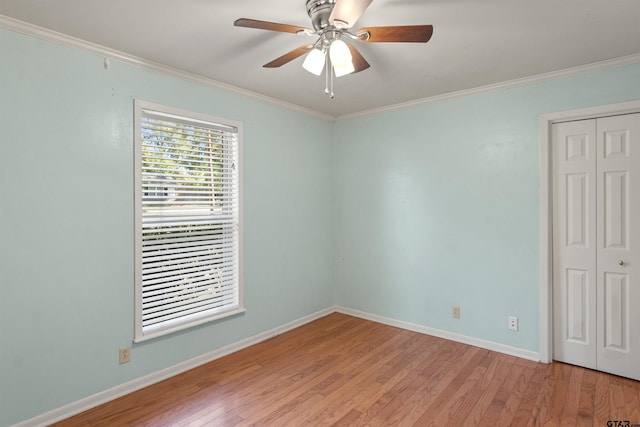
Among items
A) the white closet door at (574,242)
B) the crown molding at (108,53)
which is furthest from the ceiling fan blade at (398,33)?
the white closet door at (574,242)

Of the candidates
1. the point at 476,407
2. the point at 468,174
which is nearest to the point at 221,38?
the point at 468,174

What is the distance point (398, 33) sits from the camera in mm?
1760

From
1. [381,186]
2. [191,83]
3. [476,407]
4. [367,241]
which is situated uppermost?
[191,83]

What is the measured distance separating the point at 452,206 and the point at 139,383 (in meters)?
3.22

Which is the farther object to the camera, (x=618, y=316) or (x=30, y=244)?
(x=618, y=316)

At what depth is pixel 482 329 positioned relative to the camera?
3.41m

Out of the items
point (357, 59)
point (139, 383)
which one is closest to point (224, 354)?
point (139, 383)

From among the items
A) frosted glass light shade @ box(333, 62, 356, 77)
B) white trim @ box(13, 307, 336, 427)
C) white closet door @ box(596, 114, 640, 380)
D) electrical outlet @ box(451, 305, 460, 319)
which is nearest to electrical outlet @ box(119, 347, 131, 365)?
white trim @ box(13, 307, 336, 427)

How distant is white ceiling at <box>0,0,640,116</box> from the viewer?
1971 millimetres

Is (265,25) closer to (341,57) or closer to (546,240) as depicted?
(341,57)

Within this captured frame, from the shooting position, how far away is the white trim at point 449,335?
3160mm

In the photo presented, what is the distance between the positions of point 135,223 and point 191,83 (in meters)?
1.30

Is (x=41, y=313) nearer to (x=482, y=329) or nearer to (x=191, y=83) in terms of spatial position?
(x=191, y=83)

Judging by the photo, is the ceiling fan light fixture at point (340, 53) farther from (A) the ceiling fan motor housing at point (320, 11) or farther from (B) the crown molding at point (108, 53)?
Answer: (B) the crown molding at point (108, 53)
